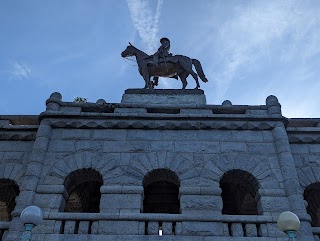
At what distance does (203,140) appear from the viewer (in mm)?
13234

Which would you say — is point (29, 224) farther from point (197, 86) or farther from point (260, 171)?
point (197, 86)

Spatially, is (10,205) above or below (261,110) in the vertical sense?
below

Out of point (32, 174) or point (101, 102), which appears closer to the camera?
point (32, 174)

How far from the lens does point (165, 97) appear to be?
53.0 feet

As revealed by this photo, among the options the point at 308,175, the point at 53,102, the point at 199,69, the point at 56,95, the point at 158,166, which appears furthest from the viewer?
the point at 199,69

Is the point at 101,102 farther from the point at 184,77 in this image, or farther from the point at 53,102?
the point at 184,77

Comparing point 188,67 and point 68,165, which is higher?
point 188,67

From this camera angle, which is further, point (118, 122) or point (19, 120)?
point (19, 120)

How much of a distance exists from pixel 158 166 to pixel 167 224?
1.98 metres

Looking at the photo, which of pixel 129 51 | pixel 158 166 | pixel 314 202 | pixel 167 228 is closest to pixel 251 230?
pixel 167 228

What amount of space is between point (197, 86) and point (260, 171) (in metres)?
5.94

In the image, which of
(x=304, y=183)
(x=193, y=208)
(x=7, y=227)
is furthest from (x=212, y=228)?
(x=7, y=227)

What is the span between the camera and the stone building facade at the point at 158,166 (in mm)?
11047

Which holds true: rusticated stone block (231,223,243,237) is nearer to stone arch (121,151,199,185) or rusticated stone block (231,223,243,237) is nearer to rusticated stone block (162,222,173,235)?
rusticated stone block (162,222,173,235)
